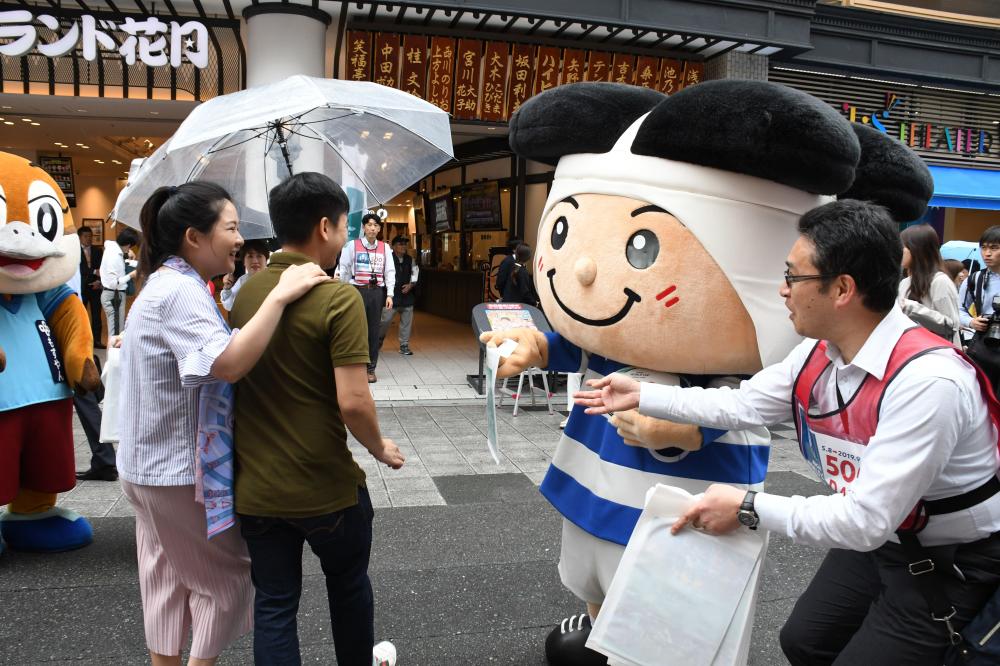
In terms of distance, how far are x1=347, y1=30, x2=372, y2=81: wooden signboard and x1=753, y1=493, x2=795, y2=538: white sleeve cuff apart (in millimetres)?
8439

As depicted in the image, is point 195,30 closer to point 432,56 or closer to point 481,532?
point 432,56

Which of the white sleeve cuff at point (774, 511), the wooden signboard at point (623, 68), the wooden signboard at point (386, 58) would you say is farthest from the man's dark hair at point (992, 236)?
the wooden signboard at point (386, 58)

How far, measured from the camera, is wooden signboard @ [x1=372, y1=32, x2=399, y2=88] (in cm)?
922

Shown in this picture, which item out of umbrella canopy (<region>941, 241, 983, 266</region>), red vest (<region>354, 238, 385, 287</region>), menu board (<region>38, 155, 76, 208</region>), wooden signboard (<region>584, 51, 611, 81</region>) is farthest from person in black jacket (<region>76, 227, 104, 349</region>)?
A: umbrella canopy (<region>941, 241, 983, 266</region>)

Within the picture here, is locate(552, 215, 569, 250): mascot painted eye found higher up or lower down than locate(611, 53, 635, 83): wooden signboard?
lower down

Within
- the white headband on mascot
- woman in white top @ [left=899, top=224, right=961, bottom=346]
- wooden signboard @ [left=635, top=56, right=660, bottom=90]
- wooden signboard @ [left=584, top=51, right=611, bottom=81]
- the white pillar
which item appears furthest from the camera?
wooden signboard @ [left=635, top=56, right=660, bottom=90]

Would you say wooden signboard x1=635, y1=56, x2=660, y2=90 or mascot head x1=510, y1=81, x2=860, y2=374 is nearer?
mascot head x1=510, y1=81, x2=860, y2=374

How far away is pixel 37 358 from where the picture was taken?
12.5ft

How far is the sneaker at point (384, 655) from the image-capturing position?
285 cm

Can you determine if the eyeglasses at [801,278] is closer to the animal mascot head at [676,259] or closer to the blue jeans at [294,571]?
the animal mascot head at [676,259]

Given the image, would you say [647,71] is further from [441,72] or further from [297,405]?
[297,405]

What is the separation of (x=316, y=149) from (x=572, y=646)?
3362 mm

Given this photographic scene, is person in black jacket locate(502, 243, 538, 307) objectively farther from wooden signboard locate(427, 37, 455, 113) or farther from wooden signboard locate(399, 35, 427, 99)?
wooden signboard locate(399, 35, 427, 99)

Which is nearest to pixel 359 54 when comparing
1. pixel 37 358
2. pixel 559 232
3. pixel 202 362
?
pixel 37 358
